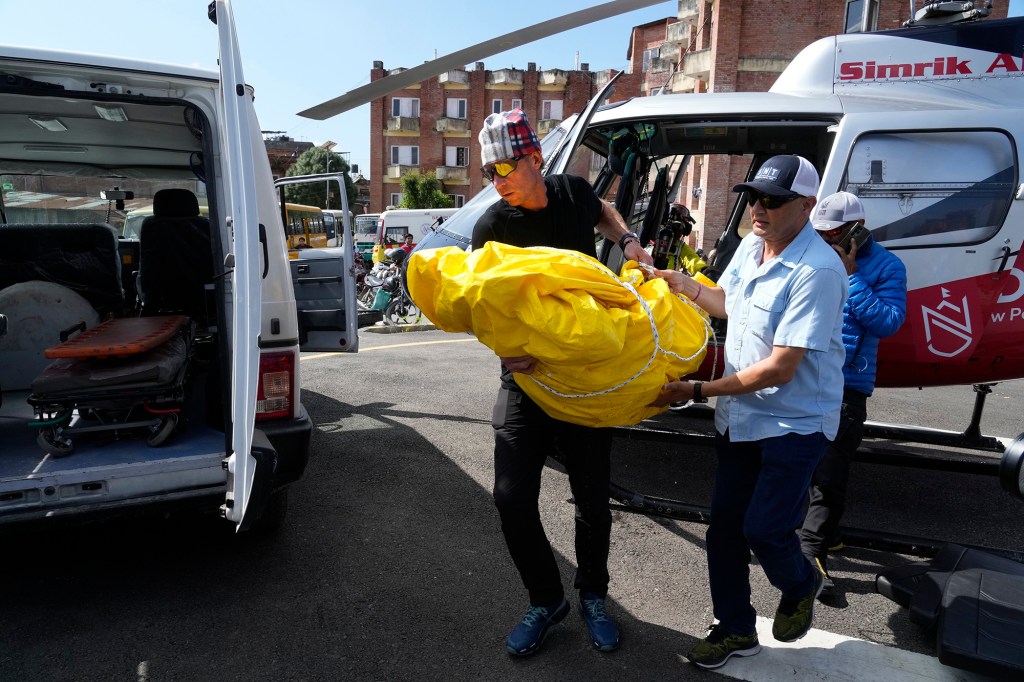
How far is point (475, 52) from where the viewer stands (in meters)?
3.53

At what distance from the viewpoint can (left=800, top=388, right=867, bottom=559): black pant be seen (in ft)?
11.2

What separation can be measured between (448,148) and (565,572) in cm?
4821

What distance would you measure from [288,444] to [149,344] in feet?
3.17

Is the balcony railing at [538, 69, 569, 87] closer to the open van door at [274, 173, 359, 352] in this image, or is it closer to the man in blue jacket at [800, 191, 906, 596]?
the open van door at [274, 173, 359, 352]

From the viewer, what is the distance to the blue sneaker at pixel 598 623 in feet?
9.14

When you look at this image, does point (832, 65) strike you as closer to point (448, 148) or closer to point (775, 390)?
point (775, 390)

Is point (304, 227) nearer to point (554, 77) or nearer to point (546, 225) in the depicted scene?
point (546, 225)

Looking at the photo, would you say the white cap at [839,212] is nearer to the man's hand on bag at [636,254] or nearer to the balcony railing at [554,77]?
the man's hand on bag at [636,254]

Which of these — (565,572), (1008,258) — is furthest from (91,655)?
(1008,258)

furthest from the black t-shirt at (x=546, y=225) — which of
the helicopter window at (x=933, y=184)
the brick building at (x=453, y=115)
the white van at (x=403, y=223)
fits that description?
the brick building at (x=453, y=115)

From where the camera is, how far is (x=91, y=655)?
271cm

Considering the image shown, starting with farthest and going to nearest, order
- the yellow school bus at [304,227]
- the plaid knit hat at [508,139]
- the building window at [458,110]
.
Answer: the building window at [458,110], the yellow school bus at [304,227], the plaid knit hat at [508,139]

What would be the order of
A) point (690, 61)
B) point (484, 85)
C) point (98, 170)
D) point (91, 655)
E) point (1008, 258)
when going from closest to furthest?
point (91, 655) < point (1008, 258) < point (98, 170) < point (690, 61) < point (484, 85)

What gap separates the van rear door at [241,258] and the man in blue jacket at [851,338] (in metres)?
2.73
